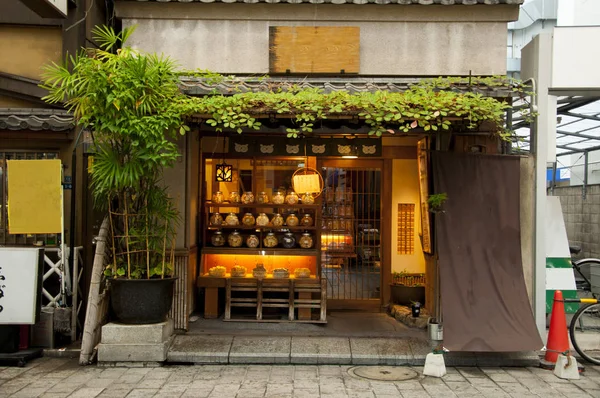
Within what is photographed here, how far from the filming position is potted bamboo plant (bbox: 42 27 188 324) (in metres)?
8.02

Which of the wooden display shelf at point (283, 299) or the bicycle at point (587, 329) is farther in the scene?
the wooden display shelf at point (283, 299)

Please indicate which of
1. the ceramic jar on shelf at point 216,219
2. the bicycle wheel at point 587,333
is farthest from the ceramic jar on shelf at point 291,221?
the bicycle wheel at point 587,333

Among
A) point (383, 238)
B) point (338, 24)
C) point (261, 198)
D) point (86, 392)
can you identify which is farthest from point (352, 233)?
point (86, 392)

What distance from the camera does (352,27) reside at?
1000cm

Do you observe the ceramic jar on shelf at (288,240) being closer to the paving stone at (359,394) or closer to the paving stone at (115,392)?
the paving stone at (359,394)

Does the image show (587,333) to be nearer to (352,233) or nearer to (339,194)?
(352,233)

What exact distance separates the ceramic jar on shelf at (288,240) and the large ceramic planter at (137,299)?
2972 mm

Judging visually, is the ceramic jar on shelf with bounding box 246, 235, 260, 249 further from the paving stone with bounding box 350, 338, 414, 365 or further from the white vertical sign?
the white vertical sign

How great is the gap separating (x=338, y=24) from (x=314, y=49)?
695mm

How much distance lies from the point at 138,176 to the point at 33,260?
7.72 ft

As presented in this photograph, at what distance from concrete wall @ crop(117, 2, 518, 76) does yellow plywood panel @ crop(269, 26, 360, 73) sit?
0.18 metres

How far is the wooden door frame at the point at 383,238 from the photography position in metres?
11.5

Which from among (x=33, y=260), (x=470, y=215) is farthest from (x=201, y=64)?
(x=470, y=215)

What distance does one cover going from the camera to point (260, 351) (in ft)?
28.8
